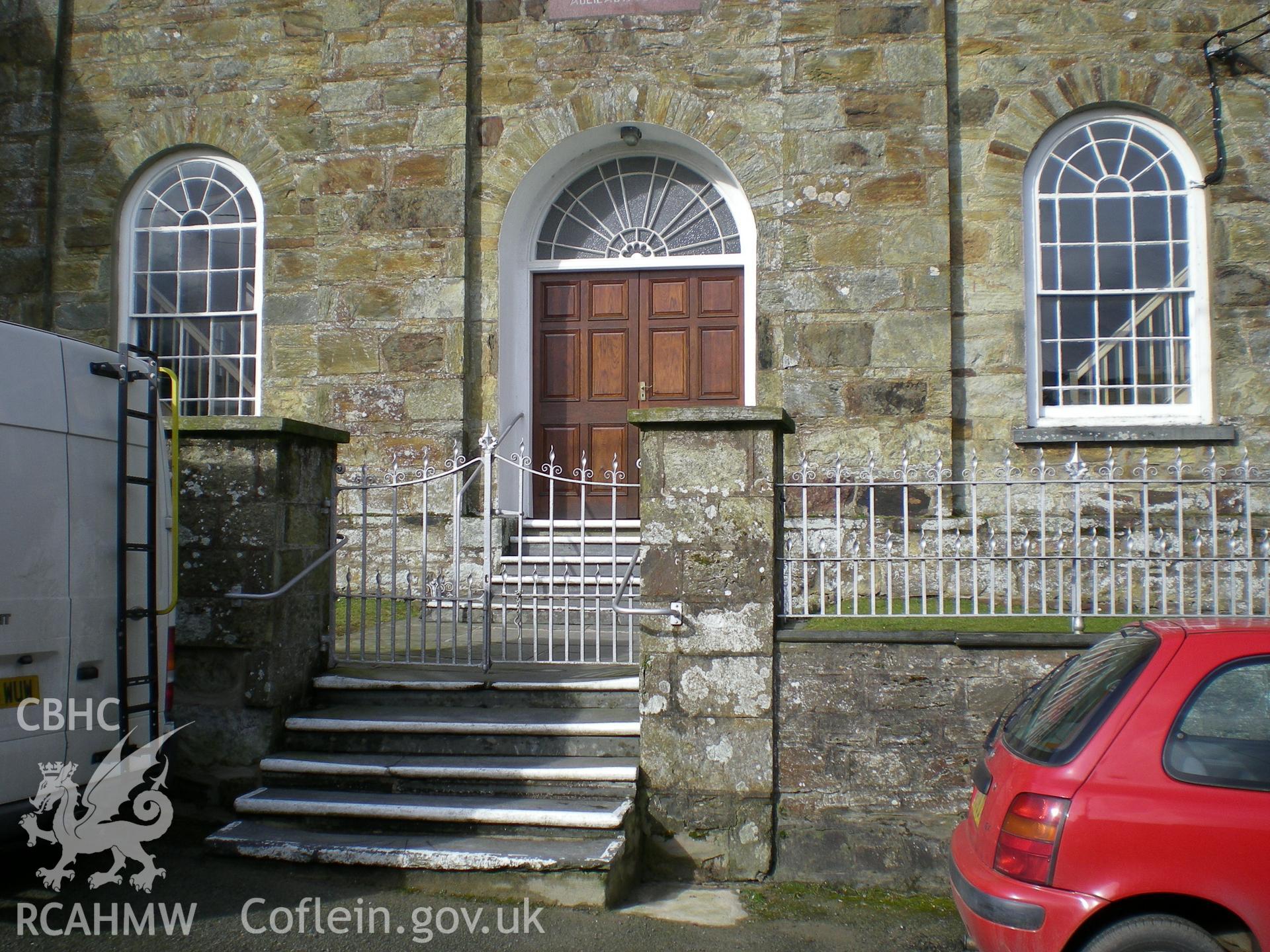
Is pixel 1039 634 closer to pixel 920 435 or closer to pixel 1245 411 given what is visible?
pixel 920 435

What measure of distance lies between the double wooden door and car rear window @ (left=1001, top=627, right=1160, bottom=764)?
5978 mm

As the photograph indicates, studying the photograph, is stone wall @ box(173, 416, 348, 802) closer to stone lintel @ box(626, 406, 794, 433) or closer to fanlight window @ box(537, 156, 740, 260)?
stone lintel @ box(626, 406, 794, 433)

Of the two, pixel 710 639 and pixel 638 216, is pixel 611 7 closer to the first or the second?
pixel 638 216

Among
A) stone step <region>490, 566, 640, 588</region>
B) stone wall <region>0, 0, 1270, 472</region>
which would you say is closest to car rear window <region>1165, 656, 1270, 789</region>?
stone step <region>490, 566, 640, 588</region>

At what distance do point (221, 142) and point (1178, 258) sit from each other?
891cm

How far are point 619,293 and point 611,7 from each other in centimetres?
259

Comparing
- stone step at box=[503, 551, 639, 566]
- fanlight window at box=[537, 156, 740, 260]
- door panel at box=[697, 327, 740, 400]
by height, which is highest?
fanlight window at box=[537, 156, 740, 260]

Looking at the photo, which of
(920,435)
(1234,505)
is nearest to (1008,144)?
(920,435)

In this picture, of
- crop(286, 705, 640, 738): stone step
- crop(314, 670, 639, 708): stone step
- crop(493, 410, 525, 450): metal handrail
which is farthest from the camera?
crop(493, 410, 525, 450): metal handrail

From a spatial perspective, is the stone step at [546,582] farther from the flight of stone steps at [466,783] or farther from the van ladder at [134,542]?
the van ladder at [134,542]

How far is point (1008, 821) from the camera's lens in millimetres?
3590

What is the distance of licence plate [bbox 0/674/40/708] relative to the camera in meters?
4.29

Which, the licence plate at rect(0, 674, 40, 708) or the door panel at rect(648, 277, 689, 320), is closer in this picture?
the licence plate at rect(0, 674, 40, 708)

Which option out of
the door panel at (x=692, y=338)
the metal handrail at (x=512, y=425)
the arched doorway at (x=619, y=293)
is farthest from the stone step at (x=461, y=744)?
the door panel at (x=692, y=338)
